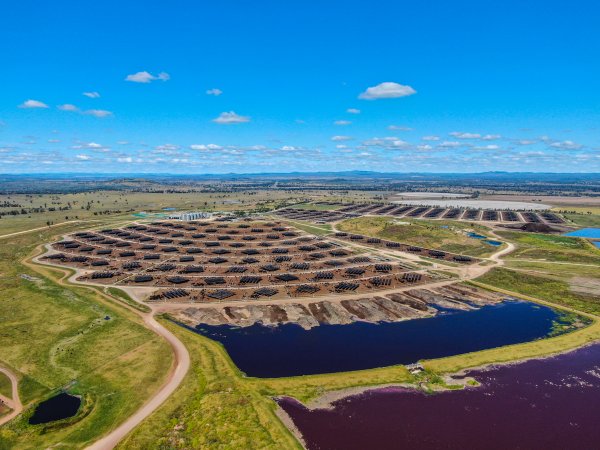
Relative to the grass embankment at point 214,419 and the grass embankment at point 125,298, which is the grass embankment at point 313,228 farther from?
the grass embankment at point 214,419

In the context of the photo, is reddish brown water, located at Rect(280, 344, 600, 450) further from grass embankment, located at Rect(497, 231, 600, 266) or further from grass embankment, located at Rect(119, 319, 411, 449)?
grass embankment, located at Rect(497, 231, 600, 266)

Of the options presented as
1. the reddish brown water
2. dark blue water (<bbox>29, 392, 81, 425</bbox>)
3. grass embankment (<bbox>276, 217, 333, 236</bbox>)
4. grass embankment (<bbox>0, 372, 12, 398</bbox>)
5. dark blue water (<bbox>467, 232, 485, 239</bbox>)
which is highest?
grass embankment (<bbox>276, 217, 333, 236</bbox>)

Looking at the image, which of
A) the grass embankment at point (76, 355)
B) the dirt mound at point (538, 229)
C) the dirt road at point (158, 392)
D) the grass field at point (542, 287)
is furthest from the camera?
the dirt mound at point (538, 229)

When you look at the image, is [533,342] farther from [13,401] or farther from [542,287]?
[13,401]

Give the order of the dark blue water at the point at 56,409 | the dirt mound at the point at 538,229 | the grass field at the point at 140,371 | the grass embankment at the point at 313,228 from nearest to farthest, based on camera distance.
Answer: the grass field at the point at 140,371
the dark blue water at the point at 56,409
the grass embankment at the point at 313,228
the dirt mound at the point at 538,229

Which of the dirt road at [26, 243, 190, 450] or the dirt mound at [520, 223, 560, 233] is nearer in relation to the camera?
the dirt road at [26, 243, 190, 450]

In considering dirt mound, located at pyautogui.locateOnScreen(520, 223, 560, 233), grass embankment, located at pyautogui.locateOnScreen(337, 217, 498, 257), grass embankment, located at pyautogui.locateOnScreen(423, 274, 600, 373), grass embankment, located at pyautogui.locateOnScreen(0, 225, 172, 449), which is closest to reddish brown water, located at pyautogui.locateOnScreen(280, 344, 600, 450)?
grass embankment, located at pyautogui.locateOnScreen(423, 274, 600, 373)

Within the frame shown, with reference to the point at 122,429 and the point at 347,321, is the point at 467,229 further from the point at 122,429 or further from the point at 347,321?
the point at 122,429

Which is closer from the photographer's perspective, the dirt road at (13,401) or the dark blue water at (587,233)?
the dirt road at (13,401)

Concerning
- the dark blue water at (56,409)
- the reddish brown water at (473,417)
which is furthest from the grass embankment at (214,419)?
the dark blue water at (56,409)
